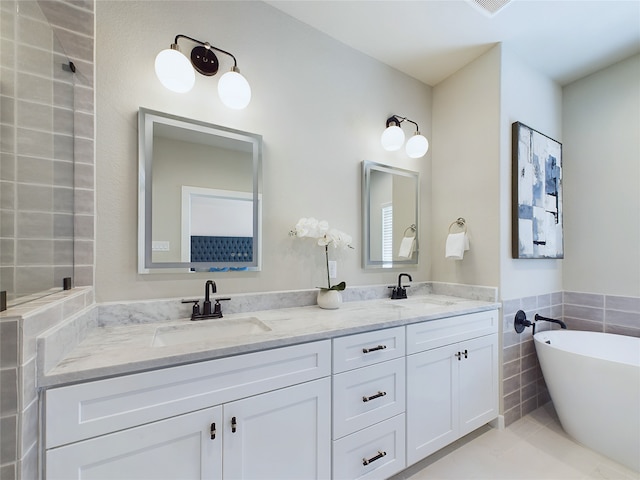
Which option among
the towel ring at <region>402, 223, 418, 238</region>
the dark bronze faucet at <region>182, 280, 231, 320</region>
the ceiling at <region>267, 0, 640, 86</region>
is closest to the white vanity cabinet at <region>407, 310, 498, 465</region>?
the towel ring at <region>402, 223, 418, 238</region>

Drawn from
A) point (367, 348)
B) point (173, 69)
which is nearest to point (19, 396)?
point (367, 348)

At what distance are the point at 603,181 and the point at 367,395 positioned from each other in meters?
2.64

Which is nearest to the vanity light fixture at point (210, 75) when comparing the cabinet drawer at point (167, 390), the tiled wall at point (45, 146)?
the tiled wall at point (45, 146)

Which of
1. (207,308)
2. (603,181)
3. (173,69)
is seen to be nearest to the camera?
(173,69)

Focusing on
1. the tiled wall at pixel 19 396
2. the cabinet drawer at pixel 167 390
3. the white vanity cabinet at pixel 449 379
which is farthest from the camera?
the white vanity cabinet at pixel 449 379

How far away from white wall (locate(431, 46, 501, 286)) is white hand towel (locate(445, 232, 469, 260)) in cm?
7

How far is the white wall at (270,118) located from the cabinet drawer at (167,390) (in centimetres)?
58

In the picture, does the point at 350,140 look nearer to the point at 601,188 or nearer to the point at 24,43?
the point at 24,43

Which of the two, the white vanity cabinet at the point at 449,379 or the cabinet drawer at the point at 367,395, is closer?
the cabinet drawer at the point at 367,395

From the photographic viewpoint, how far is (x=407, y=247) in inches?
90.1

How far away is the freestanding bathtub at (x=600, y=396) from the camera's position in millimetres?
1513

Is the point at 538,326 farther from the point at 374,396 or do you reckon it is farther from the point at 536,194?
the point at 374,396

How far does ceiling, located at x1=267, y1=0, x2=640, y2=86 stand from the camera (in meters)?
1.69

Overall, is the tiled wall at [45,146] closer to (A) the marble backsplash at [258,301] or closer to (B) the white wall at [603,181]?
(A) the marble backsplash at [258,301]
